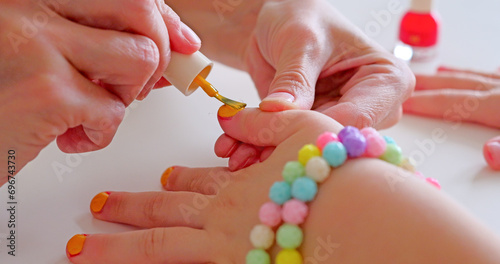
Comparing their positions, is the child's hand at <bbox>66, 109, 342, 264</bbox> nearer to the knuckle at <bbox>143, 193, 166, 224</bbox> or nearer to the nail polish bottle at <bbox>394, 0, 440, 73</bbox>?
the knuckle at <bbox>143, 193, 166, 224</bbox>

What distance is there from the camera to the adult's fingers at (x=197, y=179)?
83 centimetres

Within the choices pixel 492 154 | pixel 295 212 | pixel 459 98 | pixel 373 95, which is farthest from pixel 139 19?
pixel 459 98

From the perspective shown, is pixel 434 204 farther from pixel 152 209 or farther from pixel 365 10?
pixel 365 10

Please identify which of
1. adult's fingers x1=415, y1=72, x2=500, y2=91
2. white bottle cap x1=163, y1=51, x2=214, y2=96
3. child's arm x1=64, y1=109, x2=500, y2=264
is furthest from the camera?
adult's fingers x1=415, y1=72, x2=500, y2=91

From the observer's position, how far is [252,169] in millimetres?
767

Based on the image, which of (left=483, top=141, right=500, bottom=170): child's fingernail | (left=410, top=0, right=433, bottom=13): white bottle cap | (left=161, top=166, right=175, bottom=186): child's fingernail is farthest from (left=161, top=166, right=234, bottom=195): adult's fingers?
(left=410, top=0, right=433, bottom=13): white bottle cap

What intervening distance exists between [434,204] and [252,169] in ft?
0.89

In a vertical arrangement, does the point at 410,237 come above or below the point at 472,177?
above

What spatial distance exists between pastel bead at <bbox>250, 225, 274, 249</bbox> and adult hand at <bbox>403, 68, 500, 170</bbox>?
58 cm

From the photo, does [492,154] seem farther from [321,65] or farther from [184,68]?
[184,68]

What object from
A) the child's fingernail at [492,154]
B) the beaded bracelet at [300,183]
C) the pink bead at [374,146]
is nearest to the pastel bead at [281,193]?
the beaded bracelet at [300,183]

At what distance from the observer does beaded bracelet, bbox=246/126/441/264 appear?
646 mm

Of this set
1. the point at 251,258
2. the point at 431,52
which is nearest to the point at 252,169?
the point at 251,258

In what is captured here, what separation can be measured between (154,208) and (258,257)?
21 centimetres
